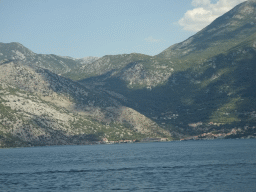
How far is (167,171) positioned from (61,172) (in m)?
38.3

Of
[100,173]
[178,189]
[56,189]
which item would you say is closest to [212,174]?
[178,189]

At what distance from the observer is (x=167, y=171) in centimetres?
12450

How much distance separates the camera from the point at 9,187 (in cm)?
9856

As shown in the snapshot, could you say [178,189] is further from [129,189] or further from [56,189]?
[56,189]

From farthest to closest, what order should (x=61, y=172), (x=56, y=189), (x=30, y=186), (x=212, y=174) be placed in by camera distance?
(x=61, y=172)
(x=212, y=174)
(x=30, y=186)
(x=56, y=189)

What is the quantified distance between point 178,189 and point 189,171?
35827 mm

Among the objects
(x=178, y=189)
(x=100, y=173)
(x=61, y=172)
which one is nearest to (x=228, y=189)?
(x=178, y=189)

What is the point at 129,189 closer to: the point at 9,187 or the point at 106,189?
the point at 106,189

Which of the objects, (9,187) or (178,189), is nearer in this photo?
(178,189)

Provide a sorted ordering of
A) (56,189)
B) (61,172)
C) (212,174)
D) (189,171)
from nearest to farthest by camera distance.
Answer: (56,189) → (212,174) → (189,171) → (61,172)

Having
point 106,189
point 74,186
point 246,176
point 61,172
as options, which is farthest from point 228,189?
point 61,172

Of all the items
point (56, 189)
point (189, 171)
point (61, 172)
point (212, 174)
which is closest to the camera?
point (56, 189)

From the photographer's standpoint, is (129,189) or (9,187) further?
(9,187)

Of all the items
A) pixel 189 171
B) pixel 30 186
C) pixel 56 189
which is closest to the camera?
pixel 56 189
